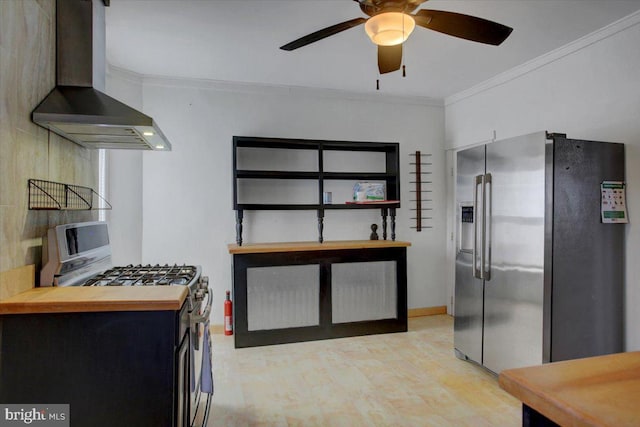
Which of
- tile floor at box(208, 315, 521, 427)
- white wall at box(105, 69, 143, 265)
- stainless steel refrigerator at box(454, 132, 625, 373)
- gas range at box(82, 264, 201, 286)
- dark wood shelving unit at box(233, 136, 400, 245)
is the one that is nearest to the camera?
gas range at box(82, 264, 201, 286)

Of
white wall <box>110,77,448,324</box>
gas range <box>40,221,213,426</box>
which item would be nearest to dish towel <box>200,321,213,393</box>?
gas range <box>40,221,213,426</box>

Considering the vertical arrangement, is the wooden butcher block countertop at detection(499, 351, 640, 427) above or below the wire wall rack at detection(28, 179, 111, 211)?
below

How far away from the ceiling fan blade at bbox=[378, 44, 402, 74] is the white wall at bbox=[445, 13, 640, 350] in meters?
1.67

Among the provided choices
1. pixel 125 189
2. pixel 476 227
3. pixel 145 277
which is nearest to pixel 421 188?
pixel 476 227

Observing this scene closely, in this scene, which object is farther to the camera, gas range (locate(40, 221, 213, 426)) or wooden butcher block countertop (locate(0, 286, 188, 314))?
gas range (locate(40, 221, 213, 426))

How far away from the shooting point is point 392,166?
4.27m

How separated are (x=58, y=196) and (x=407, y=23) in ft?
6.76

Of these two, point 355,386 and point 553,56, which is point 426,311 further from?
point 553,56

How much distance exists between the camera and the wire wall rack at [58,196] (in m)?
1.87

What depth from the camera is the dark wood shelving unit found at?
12.4 ft

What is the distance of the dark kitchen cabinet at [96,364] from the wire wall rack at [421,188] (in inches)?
136

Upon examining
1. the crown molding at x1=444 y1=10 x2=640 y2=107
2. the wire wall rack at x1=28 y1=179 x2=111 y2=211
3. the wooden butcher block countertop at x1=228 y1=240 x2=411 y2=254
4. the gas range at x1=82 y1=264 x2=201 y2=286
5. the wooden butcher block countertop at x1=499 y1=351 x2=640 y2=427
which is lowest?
the wooden butcher block countertop at x1=499 y1=351 x2=640 y2=427

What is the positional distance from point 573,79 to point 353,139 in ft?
6.90

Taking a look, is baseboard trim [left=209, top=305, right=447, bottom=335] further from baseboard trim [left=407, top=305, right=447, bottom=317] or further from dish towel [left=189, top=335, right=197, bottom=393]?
dish towel [left=189, top=335, right=197, bottom=393]
